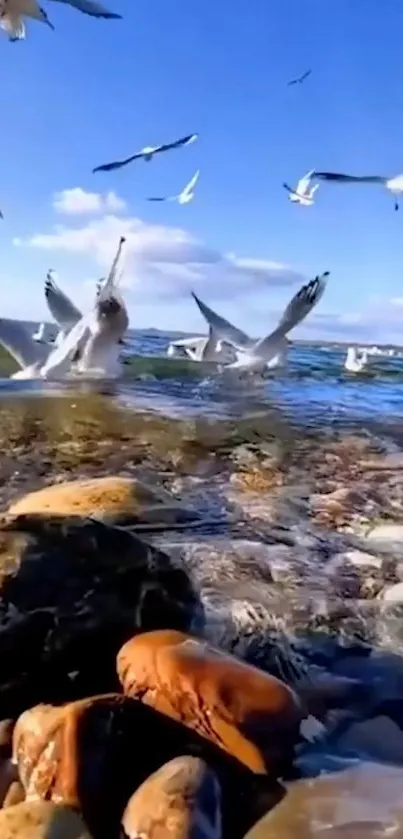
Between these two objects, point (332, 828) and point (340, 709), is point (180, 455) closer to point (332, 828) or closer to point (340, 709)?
point (340, 709)

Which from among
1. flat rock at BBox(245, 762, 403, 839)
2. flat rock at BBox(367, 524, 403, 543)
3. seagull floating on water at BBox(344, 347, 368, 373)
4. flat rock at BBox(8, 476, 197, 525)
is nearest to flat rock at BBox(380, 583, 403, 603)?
flat rock at BBox(367, 524, 403, 543)

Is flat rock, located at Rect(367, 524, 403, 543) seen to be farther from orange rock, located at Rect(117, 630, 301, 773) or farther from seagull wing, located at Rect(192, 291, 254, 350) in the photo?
seagull wing, located at Rect(192, 291, 254, 350)

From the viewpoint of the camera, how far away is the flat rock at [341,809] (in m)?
1.63

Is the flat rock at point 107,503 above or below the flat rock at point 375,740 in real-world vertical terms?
above

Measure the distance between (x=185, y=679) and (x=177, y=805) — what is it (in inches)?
12.5

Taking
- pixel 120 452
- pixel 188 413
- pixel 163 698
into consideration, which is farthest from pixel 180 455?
pixel 163 698

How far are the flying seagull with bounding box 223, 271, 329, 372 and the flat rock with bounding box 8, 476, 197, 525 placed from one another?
971 centimetres

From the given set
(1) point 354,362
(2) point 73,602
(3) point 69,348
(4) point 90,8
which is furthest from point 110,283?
(2) point 73,602

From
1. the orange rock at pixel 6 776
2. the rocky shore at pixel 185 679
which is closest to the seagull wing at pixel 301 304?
the rocky shore at pixel 185 679

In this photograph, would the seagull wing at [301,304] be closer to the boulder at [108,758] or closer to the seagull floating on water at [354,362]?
the seagull floating on water at [354,362]

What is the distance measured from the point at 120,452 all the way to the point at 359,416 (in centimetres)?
447

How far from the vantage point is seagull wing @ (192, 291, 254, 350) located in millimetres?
15609

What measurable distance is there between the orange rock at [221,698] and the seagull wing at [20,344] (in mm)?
12748

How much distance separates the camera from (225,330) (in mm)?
15883
